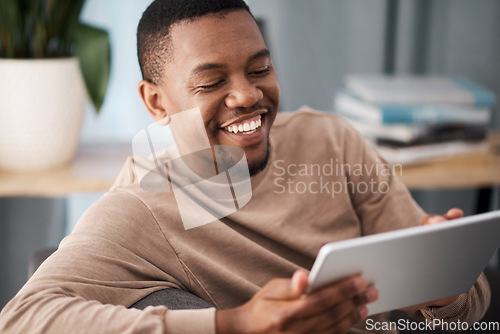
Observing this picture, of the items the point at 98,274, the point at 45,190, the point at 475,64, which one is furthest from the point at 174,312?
the point at 475,64

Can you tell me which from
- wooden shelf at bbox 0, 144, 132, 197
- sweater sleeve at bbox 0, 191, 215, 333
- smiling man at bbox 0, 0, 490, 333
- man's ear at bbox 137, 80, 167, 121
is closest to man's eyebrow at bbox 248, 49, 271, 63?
smiling man at bbox 0, 0, 490, 333

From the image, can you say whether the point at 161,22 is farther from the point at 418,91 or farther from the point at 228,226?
the point at 418,91

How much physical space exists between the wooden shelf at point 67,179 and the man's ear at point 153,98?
516 millimetres

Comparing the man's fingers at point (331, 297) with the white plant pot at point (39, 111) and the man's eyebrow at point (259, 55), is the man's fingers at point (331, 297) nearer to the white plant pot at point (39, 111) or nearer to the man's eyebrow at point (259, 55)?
the man's eyebrow at point (259, 55)

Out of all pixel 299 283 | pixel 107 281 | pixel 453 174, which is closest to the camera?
pixel 299 283

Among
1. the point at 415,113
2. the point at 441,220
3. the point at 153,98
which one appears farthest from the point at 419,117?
the point at 153,98

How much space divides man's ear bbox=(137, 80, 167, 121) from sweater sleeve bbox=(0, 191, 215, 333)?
0.53ft

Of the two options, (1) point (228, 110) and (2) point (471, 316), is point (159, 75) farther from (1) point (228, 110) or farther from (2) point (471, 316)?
(2) point (471, 316)

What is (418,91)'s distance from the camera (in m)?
1.61

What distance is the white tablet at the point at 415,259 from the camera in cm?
60

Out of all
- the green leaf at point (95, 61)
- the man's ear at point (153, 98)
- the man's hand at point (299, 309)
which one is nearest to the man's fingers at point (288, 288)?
the man's hand at point (299, 309)

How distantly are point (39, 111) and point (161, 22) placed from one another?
68 centimetres

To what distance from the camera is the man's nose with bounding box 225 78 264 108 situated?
2.77 ft

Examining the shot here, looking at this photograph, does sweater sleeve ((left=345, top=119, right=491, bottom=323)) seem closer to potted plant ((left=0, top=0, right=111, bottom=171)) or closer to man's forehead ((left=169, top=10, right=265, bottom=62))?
man's forehead ((left=169, top=10, right=265, bottom=62))
